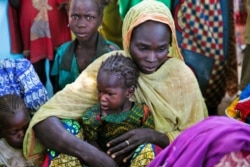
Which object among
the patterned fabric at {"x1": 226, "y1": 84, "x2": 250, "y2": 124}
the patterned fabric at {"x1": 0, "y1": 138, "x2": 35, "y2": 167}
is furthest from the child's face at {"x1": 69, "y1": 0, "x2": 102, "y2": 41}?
the patterned fabric at {"x1": 226, "y1": 84, "x2": 250, "y2": 124}

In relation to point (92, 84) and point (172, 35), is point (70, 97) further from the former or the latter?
point (172, 35)

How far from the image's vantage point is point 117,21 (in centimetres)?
428

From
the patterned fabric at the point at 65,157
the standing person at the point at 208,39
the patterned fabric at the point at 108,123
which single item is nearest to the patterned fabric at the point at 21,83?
the patterned fabric at the point at 65,157

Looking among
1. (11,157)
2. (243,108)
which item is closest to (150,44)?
(243,108)

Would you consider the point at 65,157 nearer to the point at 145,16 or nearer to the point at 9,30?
the point at 145,16

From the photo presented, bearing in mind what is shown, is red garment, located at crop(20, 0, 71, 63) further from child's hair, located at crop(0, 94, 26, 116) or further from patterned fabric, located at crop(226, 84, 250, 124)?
patterned fabric, located at crop(226, 84, 250, 124)

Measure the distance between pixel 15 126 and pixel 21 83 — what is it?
324 mm

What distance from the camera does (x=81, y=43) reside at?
368cm

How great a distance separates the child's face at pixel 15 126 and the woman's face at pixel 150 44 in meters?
0.70

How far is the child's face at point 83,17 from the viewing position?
355 cm

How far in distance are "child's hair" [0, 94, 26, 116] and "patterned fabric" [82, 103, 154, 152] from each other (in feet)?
1.39

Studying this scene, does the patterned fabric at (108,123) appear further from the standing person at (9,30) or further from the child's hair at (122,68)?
the standing person at (9,30)

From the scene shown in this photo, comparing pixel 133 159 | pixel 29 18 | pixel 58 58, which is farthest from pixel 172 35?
pixel 29 18

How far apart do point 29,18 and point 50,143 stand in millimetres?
1365
